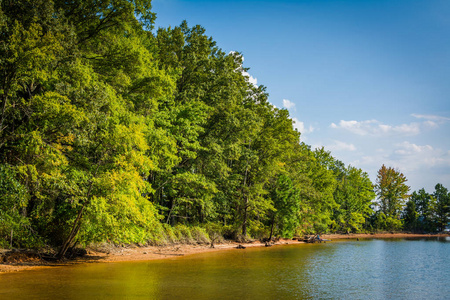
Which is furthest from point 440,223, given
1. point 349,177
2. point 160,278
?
point 160,278

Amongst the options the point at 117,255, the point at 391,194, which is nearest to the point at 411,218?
the point at 391,194

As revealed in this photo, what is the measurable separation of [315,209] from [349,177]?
93.1 ft

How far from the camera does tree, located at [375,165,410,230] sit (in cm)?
8719

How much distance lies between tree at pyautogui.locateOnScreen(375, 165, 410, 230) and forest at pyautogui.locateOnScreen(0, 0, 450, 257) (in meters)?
57.0

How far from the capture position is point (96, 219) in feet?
53.4

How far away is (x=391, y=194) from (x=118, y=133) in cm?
8832

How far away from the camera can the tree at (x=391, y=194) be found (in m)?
87.2

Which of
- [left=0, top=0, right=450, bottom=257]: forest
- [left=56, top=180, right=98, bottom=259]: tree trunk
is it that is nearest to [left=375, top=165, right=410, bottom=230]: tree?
[left=0, top=0, right=450, bottom=257]: forest

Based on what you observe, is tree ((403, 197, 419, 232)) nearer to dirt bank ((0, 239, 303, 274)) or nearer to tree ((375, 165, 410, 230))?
tree ((375, 165, 410, 230))

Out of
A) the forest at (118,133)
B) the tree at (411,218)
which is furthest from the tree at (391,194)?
the forest at (118,133)

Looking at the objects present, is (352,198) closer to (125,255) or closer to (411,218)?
(411,218)

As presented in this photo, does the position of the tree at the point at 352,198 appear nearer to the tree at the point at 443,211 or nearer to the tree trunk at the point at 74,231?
the tree at the point at 443,211

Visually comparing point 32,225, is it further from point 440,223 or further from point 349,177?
point 440,223

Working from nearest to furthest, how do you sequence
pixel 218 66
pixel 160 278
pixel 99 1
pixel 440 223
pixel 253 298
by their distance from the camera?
pixel 253 298, pixel 160 278, pixel 99 1, pixel 218 66, pixel 440 223
